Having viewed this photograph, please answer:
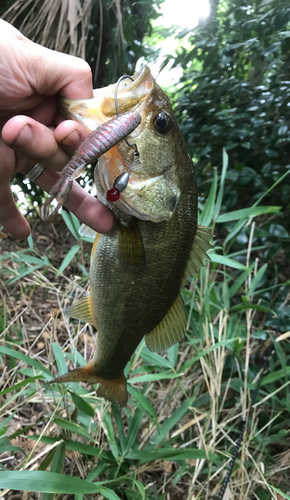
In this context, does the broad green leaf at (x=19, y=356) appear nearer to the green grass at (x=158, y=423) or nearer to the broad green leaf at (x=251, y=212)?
the green grass at (x=158, y=423)

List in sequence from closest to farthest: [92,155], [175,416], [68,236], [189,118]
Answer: [92,155], [175,416], [189,118], [68,236]

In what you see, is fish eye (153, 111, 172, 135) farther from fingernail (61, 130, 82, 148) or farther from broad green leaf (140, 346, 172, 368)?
broad green leaf (140, 346, 172, 368)

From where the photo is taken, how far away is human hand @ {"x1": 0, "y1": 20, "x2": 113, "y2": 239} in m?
0.81

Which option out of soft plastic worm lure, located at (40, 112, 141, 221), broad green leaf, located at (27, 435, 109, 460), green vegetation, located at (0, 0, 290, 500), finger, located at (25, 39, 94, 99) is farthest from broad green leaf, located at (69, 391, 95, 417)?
finger, located at (25, 39, 94, 99)

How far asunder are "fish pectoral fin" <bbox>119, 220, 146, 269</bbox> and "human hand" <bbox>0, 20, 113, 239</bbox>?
0.20 feet

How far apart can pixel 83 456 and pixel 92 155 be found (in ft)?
4.59

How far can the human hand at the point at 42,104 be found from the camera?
2.65ft

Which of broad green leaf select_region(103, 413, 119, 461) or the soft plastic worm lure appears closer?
the soft plastic worm lure

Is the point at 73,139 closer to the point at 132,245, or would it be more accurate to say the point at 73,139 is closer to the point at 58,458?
the point at 132,245

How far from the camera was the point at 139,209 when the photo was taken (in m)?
0.94

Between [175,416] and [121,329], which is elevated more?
[121,329]

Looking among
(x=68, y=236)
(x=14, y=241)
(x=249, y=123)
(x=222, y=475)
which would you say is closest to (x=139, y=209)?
(x=222, y=475)

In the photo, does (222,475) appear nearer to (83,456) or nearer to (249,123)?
(83,456)

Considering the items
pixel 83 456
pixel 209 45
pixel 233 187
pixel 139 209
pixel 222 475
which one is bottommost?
pixel 222 475
